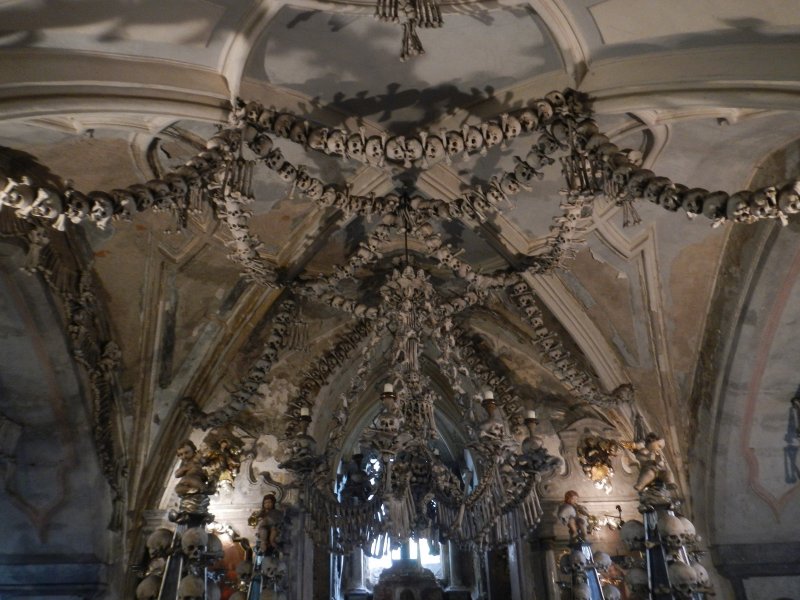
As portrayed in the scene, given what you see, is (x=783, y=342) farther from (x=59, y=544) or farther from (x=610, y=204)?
(x=59, y=544)

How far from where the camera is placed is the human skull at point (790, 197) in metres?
2.81

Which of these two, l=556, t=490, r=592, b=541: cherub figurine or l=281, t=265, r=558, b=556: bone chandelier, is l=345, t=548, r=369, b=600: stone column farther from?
l=281, t=265, r=558, b=556: bone chandelier

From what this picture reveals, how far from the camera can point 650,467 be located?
176 inches

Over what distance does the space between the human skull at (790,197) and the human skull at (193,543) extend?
11.9 ft

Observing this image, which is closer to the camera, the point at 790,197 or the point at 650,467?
the point at 790,197

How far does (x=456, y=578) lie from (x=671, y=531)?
5.86 metres

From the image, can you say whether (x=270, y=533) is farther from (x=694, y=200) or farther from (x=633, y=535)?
(x=694, y=200)

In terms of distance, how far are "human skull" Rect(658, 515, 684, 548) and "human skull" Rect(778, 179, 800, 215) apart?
2.17 meters

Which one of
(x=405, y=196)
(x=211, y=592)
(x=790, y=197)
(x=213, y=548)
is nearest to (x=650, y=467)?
(x=790, y=197)

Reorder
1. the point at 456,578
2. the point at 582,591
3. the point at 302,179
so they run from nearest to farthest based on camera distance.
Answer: the point at 302,179 → the point at 582,591 → the point at 456,578

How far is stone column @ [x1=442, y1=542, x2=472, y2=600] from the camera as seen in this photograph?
8.85 m

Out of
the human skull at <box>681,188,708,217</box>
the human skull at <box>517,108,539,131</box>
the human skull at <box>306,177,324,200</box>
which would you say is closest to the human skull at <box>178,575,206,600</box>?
the human skull at <box>306,177,324,200</box>

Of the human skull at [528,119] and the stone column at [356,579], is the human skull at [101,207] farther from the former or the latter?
the stone column at [356,579]

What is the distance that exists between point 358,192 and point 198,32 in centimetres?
184
